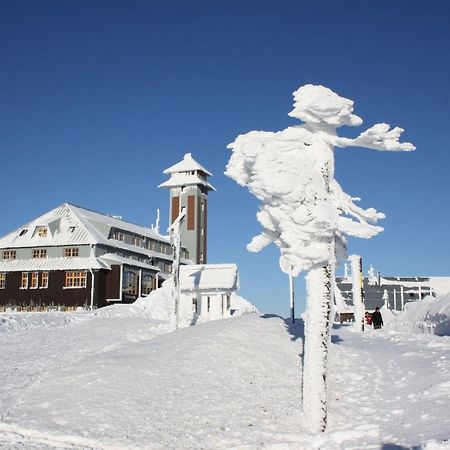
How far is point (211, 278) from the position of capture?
3619cm

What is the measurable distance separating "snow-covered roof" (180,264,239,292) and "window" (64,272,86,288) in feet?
25.5

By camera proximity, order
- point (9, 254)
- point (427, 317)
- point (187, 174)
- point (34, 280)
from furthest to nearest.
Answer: point (187, 174)
point (9, 254)
point (34, 280)
point (427, 317)

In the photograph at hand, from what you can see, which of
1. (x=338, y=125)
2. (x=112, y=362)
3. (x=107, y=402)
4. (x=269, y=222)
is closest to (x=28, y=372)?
(x=112, y=362)

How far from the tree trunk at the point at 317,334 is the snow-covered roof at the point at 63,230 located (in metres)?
30.3

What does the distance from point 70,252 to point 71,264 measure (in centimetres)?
123

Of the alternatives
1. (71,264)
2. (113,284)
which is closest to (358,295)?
(113,284)

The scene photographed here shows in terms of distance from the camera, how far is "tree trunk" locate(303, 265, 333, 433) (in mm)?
10141

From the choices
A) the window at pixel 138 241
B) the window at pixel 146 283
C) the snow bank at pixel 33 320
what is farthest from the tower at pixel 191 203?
the snow bank at pixel 33 320

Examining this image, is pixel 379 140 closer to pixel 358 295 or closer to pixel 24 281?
pixel 358 295

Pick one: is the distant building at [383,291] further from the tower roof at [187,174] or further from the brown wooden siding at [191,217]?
the tower roof at [187,174]

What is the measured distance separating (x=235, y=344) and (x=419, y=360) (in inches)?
189

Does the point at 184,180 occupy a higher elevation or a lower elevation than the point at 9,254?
higher

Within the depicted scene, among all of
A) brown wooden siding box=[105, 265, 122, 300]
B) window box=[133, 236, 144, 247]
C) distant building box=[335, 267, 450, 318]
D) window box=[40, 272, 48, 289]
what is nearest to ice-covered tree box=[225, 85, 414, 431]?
brown wooden siding box=[105, 265, 122, 300]

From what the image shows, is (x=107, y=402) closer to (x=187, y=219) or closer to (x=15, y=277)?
(x=15, y=277)
